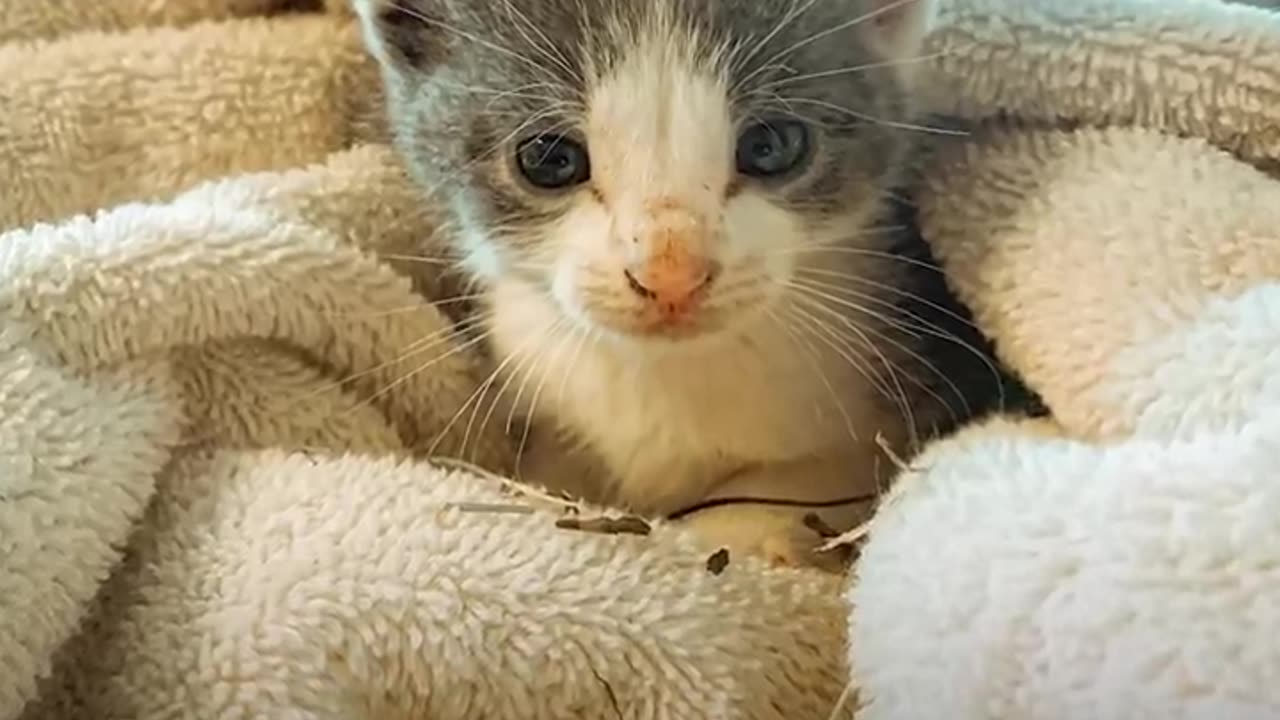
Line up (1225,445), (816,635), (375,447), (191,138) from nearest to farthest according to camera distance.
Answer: (1225,445) < (816,635) < (375,447) < (191,138)

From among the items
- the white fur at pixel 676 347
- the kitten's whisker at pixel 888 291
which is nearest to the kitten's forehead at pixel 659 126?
the white fur at pixel 676 347

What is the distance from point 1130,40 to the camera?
1.12 meters

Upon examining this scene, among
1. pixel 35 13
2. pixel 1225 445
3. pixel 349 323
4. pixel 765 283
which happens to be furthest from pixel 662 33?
pixel 35 13

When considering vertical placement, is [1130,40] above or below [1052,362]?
above

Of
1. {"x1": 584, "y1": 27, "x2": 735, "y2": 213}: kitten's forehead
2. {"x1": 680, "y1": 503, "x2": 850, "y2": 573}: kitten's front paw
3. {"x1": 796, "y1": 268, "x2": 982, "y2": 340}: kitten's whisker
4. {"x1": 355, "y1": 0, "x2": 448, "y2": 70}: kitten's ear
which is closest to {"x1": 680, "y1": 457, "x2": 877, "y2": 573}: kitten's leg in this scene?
{"x1": 680, "y1": 503, "x2": 850, "y2": 573}: kitten's front paw

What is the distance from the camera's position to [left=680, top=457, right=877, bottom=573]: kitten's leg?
3.74ft

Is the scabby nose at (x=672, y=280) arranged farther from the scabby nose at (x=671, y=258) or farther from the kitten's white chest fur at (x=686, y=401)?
the kitten's white chest fur at (x=686, y=401)

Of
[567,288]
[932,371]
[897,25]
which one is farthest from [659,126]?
[932,371]

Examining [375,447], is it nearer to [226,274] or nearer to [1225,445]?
[226,274]

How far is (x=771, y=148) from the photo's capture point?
109 cm

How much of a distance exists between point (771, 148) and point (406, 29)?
0.29 meters

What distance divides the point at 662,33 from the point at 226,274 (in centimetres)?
31

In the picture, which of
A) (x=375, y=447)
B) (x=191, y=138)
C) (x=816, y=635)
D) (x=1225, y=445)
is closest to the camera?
(x=1225, y=445)

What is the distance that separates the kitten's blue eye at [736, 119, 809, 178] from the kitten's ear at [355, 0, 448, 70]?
0.77 feet
